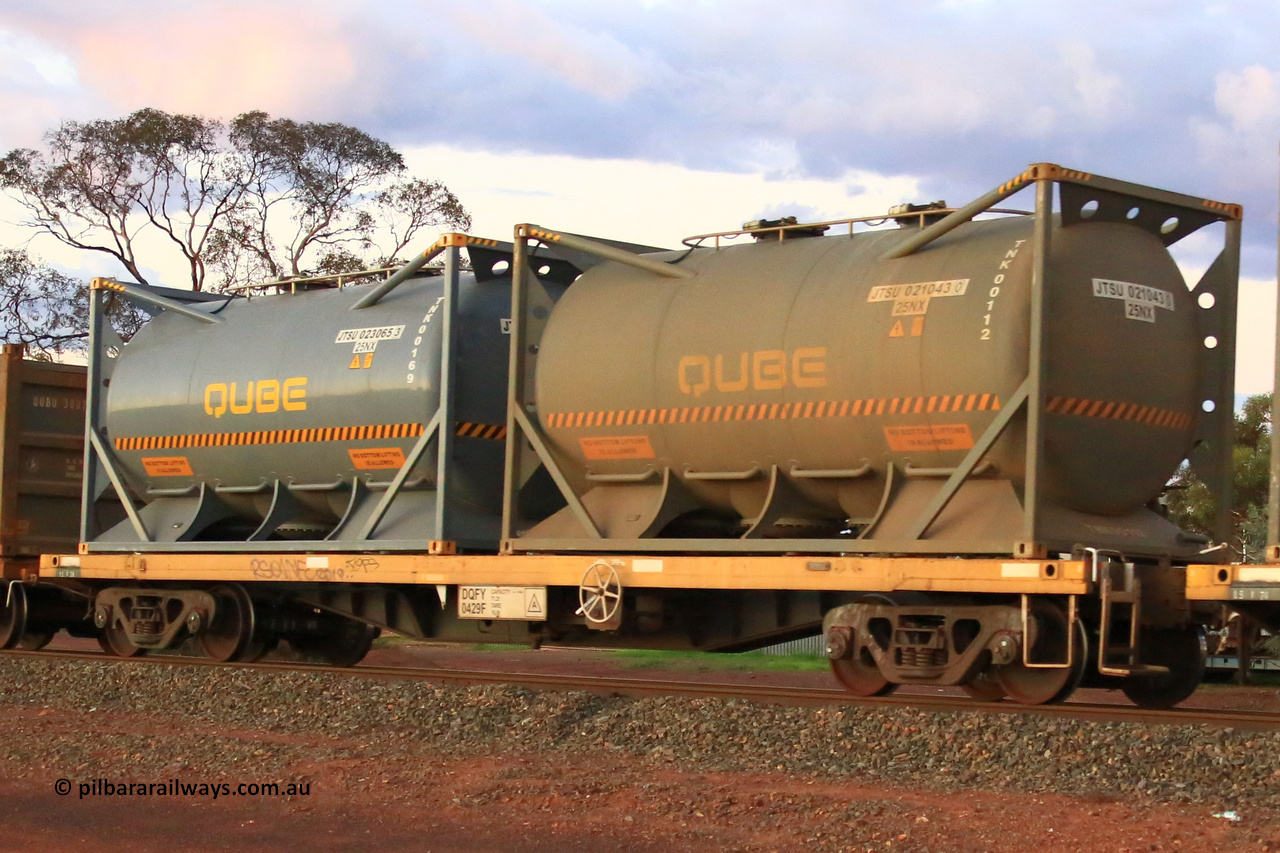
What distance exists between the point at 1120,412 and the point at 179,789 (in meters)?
6.80

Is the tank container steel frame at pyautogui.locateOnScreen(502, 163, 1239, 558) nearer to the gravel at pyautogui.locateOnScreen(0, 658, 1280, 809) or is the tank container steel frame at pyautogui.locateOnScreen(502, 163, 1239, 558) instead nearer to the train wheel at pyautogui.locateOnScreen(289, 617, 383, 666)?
the gravel at pyautogui.locateOnScreen(0, 658, 1280, 809)

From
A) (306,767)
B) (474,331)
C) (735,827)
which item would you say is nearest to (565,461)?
Result: (474,331)

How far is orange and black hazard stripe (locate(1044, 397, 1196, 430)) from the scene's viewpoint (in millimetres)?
10852

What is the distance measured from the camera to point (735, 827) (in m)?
7.30

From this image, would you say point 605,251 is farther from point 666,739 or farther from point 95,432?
point 95,432

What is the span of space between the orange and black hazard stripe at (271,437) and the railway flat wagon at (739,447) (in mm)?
35

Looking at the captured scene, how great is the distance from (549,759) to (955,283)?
4443 mm

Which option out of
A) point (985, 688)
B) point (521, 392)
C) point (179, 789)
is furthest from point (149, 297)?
point (985, 688)

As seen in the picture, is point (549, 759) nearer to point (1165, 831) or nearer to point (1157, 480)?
point (1165, 831)

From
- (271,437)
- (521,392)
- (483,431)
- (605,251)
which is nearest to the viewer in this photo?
(605,251)

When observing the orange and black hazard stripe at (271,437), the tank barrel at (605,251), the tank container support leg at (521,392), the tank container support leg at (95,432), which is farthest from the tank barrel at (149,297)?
the tank barrel at (605,251)

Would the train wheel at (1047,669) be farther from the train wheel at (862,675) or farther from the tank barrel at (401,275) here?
the tank barrel at (401,275)

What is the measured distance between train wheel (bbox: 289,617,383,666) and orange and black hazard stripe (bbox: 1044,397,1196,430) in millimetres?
8965

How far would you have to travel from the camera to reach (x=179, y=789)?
8.46 metres
